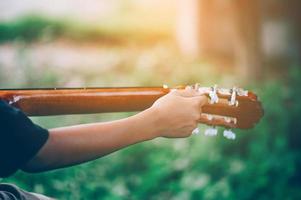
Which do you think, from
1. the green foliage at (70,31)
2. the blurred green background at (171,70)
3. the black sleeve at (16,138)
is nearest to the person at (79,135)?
the black sleeve at (16,138)

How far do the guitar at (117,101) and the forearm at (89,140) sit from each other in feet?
0.24

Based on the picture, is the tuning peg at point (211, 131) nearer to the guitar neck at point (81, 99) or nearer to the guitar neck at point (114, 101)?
the guitar neck at point (114, 101)

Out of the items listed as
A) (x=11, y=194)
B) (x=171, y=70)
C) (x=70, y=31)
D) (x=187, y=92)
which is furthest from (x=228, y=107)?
(x=11, y=194)

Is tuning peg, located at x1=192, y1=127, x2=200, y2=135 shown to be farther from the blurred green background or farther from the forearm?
the forearm

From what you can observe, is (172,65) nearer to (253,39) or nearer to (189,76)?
(189,76)

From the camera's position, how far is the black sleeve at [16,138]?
4.55 ft

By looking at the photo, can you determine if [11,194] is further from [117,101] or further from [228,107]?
[228,107]

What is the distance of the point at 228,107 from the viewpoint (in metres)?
1.62

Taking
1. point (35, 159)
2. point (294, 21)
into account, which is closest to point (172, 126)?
point (35, 159)

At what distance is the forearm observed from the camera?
145 centimetres

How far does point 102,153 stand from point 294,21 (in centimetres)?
81

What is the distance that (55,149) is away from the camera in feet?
4.75

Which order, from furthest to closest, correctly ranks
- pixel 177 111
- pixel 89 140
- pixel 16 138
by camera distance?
pixel 177 111
pixel 89 140
pixel 16 138

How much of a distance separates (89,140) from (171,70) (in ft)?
1.30
